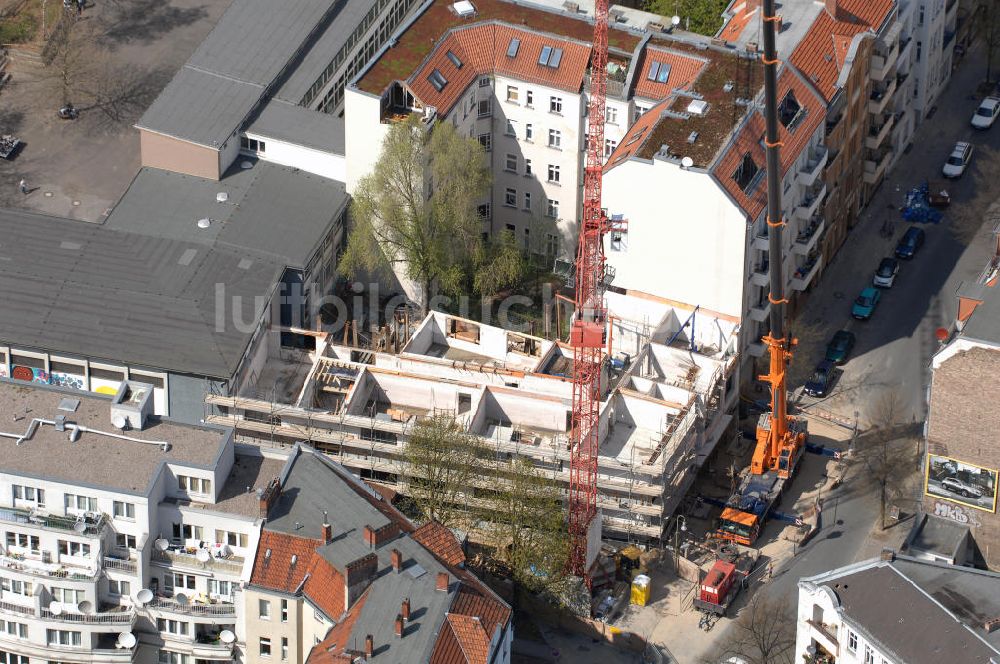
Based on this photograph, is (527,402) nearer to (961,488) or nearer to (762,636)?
(762,636)

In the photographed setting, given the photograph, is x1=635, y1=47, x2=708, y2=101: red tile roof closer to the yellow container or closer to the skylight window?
the skylight window

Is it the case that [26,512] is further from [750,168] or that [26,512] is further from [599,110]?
[750,168]

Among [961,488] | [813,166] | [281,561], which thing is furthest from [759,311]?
[281,561]

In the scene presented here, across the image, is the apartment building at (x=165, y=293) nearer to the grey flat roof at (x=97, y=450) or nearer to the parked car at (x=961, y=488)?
the grey flat roof at (x=97, y=450)

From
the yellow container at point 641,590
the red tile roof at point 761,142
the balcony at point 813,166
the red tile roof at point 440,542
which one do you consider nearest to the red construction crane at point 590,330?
the yellow container at point 641,590

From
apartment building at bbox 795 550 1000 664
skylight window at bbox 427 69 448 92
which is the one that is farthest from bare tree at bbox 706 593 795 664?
skylight window at bbox 427 69 448 92

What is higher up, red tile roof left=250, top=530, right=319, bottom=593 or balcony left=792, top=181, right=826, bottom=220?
balcony left=792, top=181, right=826, bottom=220

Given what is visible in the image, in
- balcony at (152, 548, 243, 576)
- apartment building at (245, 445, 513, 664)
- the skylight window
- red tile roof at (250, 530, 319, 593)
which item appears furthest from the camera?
the skylight window

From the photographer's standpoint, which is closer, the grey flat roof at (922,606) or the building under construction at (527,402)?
the grey flat roof at (922,606)
